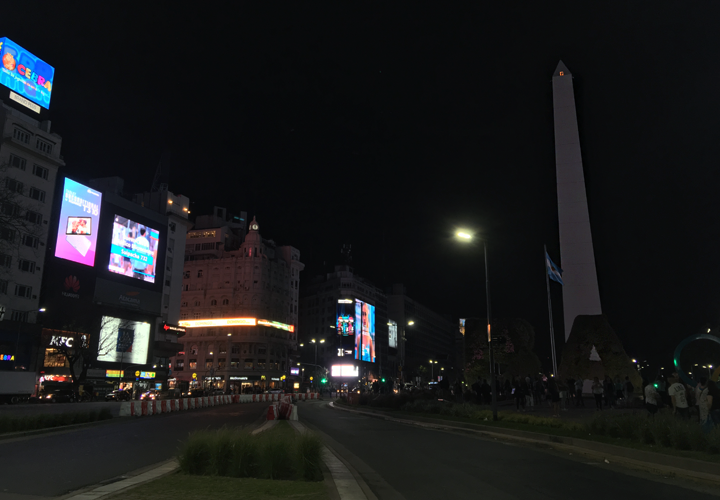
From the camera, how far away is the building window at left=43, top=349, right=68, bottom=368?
245 feet

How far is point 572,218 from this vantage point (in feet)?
147

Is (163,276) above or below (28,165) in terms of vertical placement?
below

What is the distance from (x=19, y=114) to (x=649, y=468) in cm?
8462

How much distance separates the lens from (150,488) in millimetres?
8398

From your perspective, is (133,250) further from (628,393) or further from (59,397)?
(628,393)

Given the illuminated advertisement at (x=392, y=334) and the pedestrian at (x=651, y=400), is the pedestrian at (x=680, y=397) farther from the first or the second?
the illuminated advertisement at (x=392, y=334)

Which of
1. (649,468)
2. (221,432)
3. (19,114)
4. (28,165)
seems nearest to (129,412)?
(221,432)

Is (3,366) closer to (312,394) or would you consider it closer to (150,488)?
(312,394)

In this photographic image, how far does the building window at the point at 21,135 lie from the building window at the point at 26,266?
51.5 ft

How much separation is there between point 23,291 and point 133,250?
2406 centimetres

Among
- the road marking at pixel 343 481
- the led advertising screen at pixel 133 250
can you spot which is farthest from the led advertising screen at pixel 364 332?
the road marking at pixel 343 481

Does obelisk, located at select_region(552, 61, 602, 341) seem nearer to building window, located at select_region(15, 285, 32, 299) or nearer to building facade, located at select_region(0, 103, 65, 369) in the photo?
building facade, located at select_region(0, 103, 65, 369)

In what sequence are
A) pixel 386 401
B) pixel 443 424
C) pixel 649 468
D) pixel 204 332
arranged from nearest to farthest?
pixel 649 468 → pixel 443 424 → pixel 386 401 → pixel 204 332

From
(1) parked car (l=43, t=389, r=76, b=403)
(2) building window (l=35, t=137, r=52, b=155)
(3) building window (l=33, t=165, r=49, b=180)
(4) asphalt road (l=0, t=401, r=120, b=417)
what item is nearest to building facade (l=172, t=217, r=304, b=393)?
(3) building window (l=33, t=165, r=49, b=180)
